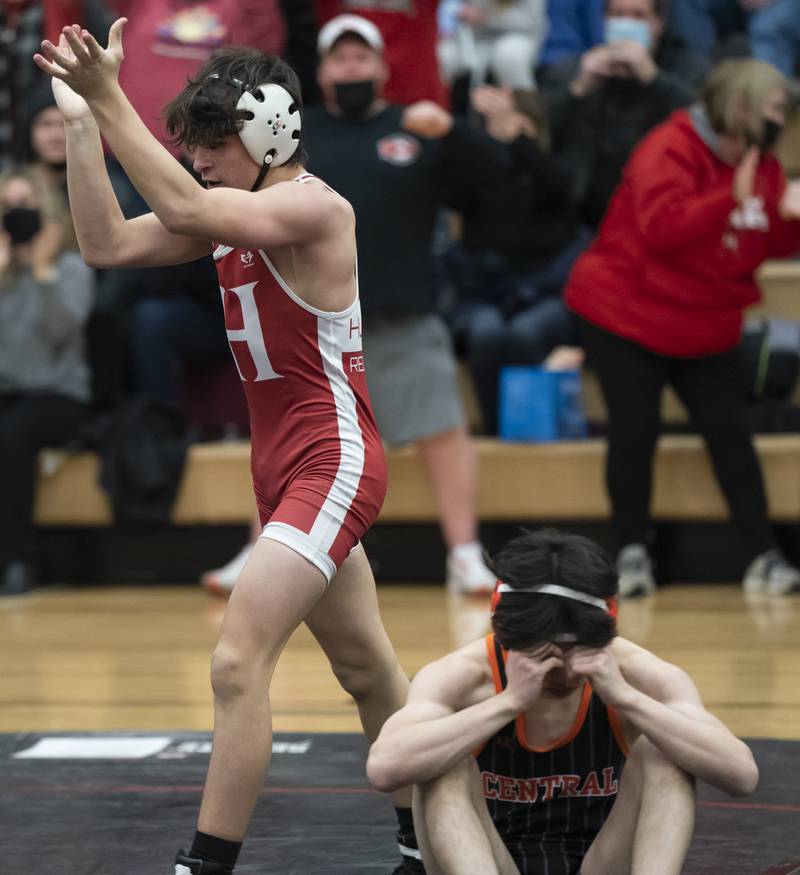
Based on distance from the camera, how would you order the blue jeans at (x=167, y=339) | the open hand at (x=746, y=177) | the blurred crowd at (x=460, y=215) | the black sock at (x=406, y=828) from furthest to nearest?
the blue jeans at (x=167, y=339) → the blurred crowd at (x=460, y=215) → the open hand at (x=746, y=177) → the black sock at (x=406, y=828)

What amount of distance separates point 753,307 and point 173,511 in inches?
100

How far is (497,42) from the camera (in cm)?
750

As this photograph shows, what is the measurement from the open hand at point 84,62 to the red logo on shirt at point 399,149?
3605mm

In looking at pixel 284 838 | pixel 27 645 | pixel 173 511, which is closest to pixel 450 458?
pixel 173 511

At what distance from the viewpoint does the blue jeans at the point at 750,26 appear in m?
7.56

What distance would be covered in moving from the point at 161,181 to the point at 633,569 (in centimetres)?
376

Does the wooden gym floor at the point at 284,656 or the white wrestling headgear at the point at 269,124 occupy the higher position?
the white wrestling headgear at the point at 269,124

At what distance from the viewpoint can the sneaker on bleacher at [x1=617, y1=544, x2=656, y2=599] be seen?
6.32m

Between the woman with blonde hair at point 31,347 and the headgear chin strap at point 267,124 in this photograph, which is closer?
the headgear chin strap at point 267,124

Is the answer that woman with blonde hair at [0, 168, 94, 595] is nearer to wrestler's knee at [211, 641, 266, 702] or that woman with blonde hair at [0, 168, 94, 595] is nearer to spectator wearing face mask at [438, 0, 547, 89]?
spectator wearing face mask at [438, 0, 547, 89]

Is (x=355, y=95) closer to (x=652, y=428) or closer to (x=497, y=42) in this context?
(x=497, y=42)

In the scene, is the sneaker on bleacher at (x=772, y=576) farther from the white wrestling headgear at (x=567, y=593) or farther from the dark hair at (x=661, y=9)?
the white wrestling headgear at (x=567, y=593)

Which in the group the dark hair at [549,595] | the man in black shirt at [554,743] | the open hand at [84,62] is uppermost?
the open hand at [84,62]

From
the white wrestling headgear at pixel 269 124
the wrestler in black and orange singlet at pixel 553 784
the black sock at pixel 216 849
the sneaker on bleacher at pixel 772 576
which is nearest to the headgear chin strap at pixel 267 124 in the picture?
the white wrestling headgear at pixel 269 124
